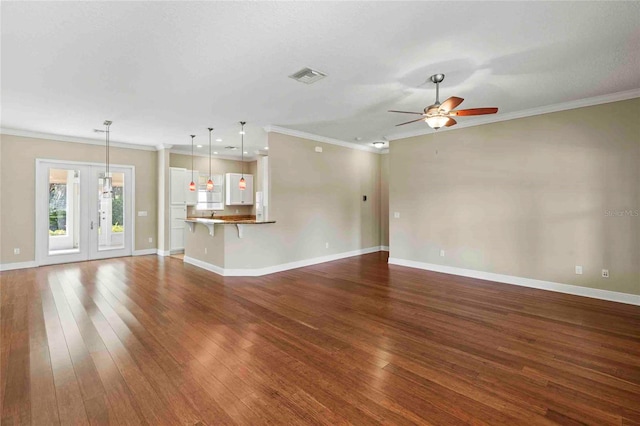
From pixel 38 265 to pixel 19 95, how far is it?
4210mm

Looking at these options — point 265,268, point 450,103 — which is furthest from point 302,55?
point 265,268

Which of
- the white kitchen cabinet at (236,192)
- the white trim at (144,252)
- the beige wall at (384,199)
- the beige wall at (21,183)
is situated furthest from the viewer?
the white kitchen cabinet at (236,192)

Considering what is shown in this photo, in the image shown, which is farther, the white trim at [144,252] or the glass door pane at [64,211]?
the white trim at [144,252]

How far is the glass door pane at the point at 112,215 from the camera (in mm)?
7523

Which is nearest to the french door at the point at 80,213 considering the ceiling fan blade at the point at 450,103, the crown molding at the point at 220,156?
the crown molding at the point at 220,156

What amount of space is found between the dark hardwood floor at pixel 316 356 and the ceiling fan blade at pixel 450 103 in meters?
2.52

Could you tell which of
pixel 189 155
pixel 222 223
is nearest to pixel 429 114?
pixel 222 223

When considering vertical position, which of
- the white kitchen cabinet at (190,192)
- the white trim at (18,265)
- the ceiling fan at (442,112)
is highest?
the ceiling fan at (442,112)

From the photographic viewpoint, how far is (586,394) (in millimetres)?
2281

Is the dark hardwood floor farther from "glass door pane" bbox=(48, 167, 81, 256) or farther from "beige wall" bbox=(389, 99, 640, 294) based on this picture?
A: "glass door pane" bbox=(48, 167, 81, 256)

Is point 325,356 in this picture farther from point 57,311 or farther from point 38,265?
point 38,265

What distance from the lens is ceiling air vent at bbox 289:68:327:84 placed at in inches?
139

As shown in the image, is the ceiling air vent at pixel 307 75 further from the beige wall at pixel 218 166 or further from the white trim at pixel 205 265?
the beige wall at pixel 218 166

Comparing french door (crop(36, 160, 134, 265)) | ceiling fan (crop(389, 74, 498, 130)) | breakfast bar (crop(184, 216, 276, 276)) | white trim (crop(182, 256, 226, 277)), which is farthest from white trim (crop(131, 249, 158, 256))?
ceiling fan (crop(389, 74, 498, 130))
